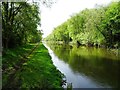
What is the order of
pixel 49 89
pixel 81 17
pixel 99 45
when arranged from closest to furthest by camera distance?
1. pixel 49 89
2. pixel 99 45
3. pixel 81 17

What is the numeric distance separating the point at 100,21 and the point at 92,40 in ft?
37.9

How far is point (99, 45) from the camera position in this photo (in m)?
79.8

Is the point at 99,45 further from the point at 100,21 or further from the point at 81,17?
the point at 81,17

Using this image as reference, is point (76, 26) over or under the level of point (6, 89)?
over

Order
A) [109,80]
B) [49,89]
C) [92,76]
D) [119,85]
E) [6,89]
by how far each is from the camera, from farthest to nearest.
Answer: [92,76] → [109,80] → [119,85] → [49,89] → [6,89]

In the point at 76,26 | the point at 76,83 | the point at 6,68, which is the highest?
the point at 76,26

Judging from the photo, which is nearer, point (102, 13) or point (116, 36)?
point (116, 36)

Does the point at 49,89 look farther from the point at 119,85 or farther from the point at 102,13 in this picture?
the point at 102,13

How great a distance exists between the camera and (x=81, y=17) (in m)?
109

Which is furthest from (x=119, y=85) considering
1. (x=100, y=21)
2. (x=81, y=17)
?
(x=81, y=17)

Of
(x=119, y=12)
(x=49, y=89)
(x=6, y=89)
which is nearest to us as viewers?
(x=6, y=89)

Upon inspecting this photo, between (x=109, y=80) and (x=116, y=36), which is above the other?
(x=116, y=36)

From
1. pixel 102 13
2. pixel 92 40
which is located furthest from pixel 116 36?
pixel 92 40

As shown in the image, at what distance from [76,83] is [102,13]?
56825mm
